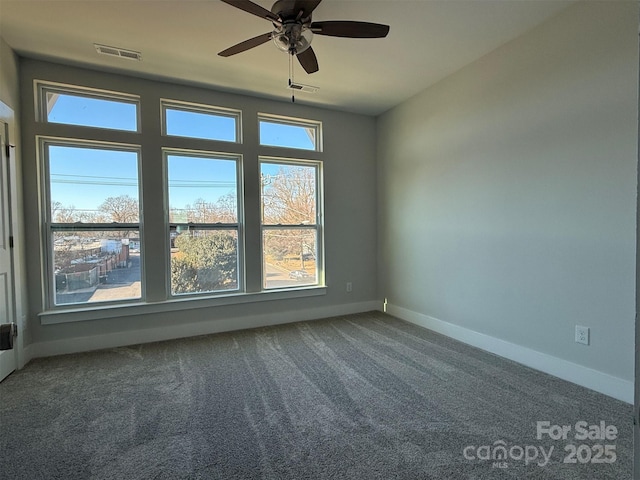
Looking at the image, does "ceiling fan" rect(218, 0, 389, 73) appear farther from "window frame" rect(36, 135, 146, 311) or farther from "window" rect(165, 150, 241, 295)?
"window frame" rect(36, 135, 146, 311)

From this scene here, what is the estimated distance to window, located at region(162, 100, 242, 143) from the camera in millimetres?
3596

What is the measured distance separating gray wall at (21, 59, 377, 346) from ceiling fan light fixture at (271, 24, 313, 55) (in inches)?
70.5

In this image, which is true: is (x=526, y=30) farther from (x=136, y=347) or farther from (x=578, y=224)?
(x=136, y=347)

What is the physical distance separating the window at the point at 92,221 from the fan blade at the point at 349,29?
250cm

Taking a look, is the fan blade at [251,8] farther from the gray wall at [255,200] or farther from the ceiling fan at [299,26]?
the gray wall at [255,200]

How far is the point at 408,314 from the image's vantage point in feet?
13.6

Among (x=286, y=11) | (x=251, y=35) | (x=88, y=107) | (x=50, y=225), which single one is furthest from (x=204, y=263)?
(x=286, y=11)

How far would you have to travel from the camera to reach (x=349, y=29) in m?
2.09

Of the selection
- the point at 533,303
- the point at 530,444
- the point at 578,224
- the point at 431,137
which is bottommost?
the point at 530,444

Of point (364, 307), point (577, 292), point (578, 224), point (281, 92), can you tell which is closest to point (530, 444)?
point (577, 292)

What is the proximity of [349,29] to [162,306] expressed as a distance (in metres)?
3.25

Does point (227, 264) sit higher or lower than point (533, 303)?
higher

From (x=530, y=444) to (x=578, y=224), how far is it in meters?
1.64

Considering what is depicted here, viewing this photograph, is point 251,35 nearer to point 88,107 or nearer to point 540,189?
point 88,107
